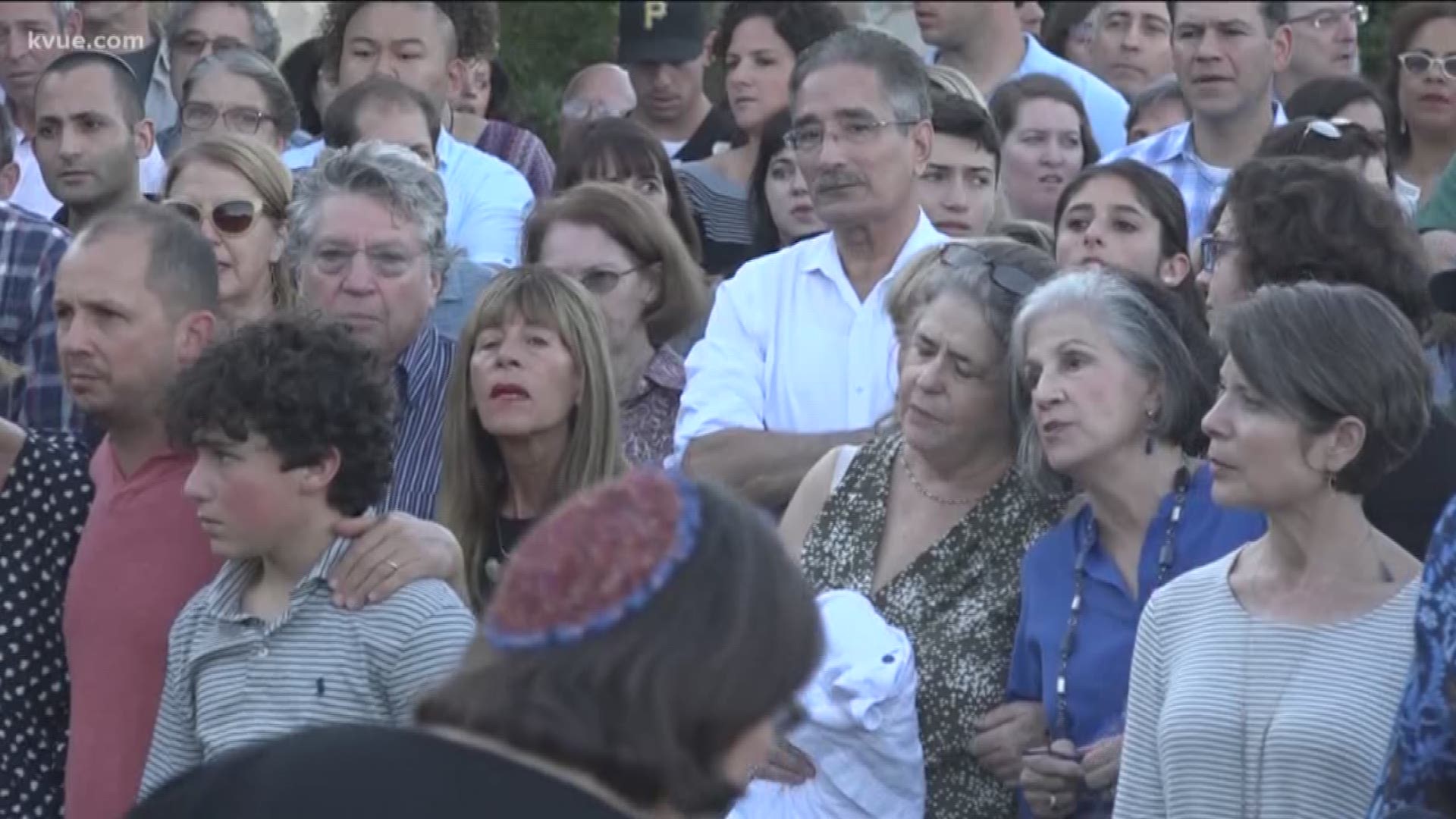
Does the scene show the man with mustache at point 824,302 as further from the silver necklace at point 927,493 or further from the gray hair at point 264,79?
the gray hair at point 264,79

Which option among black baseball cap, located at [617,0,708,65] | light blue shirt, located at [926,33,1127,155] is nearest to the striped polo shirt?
light blue shirt, located at [926,33,1127,155]

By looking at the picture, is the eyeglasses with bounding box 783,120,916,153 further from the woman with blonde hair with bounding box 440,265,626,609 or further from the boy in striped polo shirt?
the boy in striped polo shirt

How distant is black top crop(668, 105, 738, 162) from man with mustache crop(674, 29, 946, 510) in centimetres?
335

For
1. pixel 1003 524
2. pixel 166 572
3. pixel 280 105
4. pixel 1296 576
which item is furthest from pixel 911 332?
pixel 280 105

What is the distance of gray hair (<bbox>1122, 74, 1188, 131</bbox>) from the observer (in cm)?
903

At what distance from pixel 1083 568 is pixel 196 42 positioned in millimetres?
6325

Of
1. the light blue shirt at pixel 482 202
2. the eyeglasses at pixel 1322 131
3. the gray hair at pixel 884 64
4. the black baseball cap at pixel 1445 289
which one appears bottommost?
the light blue shirt at pixel 482 202

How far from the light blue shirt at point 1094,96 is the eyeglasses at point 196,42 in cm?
305

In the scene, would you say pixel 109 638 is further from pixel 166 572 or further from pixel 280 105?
pixel 280 105

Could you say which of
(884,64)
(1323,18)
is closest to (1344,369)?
(884,64)

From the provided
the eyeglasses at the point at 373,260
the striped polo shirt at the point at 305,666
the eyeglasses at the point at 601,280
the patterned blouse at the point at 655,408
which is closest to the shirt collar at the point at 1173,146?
the patterned blouse at the point at 655,408

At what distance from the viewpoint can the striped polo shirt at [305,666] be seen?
4406 mm

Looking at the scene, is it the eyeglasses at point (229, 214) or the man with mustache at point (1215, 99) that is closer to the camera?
the eyeglasses at point (229, 214)

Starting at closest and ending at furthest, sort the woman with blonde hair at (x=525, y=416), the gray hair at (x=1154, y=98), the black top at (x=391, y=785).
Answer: the black top at (x=391, y=785)
the woman with blonde hair at (x=525, y=416)
the gray hair at (x=1154, y=98)
